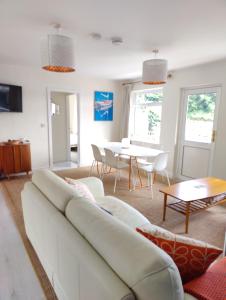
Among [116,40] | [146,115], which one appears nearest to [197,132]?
[146,115]

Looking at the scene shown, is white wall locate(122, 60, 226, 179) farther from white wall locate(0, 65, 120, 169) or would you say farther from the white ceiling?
white wall locate(0, 65, 120, 169)

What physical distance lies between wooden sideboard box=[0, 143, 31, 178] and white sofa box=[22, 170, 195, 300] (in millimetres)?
2763

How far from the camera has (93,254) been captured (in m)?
0.98

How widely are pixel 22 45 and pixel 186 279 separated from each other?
3.40 metres

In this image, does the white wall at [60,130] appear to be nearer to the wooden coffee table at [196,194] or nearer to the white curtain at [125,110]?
the white curtain at [125,110]

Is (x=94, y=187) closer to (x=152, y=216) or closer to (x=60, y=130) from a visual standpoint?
(x=152, y=216)

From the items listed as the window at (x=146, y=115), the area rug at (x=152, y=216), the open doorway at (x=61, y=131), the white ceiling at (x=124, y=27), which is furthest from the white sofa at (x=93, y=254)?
the open doorway at (x=61, y=131)

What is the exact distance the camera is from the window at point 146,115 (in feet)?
16.9

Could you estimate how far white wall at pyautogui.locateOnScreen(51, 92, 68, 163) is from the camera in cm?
562

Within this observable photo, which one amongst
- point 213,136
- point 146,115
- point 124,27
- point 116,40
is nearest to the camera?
point 124,27

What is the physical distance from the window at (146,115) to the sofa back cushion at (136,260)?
4.34 metres

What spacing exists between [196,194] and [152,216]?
68cm

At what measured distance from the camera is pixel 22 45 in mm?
3041

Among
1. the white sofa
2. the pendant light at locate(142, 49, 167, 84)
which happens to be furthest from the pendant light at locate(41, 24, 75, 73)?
the white sofa
